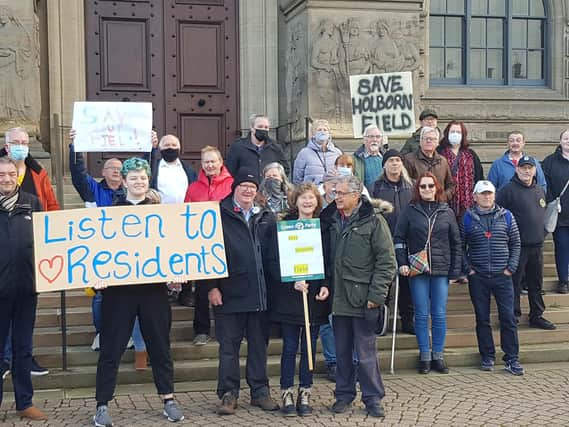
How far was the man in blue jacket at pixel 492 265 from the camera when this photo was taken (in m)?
7.43

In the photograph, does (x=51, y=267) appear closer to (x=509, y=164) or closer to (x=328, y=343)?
(x=328, y=343)

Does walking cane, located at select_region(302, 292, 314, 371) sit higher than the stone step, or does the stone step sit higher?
walking cane, located at select_region(302, 292, 314, 371)

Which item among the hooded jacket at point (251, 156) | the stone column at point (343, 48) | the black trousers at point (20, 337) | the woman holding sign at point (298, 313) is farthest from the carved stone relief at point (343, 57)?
the black trousers at point (20, 337)

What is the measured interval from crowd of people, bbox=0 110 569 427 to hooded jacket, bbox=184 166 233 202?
0.01m

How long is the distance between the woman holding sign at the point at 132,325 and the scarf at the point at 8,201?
0.88 metres

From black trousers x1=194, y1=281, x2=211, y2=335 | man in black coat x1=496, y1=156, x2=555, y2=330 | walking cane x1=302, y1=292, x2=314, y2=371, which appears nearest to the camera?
walking cane x1=302, y1=292, x2=314, y2=371

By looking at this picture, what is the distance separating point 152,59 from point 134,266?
20.6 ft

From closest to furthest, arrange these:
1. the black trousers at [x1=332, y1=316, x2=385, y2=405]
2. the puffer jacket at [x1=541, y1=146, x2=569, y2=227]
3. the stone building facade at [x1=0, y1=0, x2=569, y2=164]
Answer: the black trousers at [x1=332, y1=316, x2=385, y2=405]
the puffer jacket at [x1=541, y1=146, x2=569, y2=227]
the stone building facade at [x1=0, y1=0, x2=569, y2=164]

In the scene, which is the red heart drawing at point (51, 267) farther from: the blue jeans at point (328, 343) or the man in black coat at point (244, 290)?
the blue jeans at point (328, 343)

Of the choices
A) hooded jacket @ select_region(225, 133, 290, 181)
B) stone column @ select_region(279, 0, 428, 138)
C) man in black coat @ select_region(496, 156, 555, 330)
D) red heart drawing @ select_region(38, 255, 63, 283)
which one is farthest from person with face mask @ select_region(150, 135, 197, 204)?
stone column @ select_region(279, 0, 428, 138)

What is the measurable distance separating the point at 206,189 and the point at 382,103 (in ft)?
8.91

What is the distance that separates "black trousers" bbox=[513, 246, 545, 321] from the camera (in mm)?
8156

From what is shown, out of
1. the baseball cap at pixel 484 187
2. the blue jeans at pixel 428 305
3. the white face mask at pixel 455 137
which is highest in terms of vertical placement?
the white face mask at pixel 455 137

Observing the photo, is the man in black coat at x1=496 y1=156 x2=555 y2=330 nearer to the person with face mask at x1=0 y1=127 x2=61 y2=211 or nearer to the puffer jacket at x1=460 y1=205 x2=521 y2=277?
the puffer jacket at x1=460 y1=205 x2=521 y2=277
